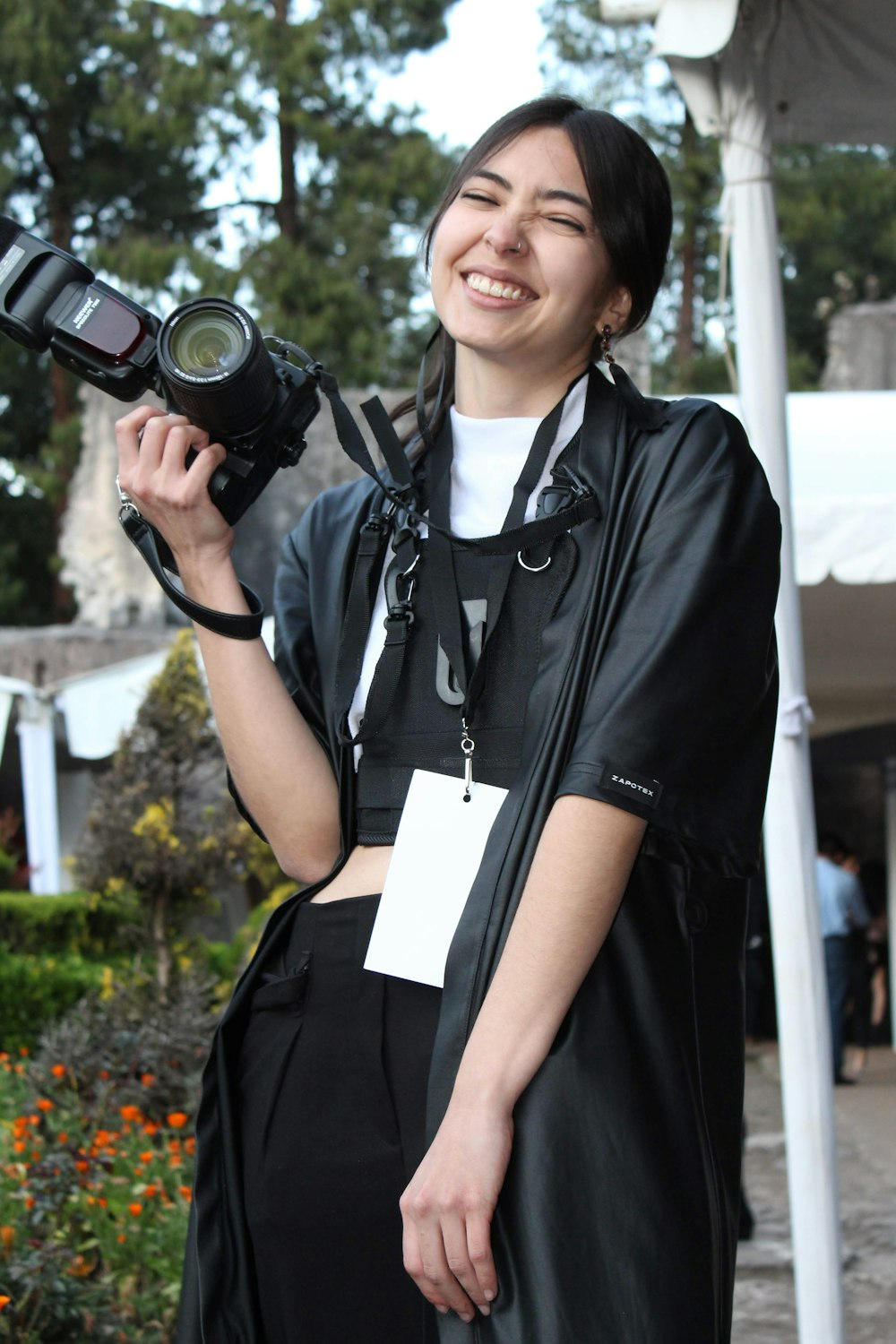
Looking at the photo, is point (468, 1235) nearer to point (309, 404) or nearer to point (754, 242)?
point (309, 404)

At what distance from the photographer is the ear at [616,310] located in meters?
1.63

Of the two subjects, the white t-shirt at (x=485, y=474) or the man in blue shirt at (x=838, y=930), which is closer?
the white t-shirt at (x=485, y=474)

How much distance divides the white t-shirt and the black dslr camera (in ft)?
0.57

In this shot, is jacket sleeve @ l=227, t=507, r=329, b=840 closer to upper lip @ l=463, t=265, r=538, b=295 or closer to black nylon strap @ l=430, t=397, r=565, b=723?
black nylon strap @ l=430, t=397, r=565, b=723

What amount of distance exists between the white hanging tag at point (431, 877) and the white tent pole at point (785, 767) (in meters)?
1.65

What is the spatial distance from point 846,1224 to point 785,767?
3.07 meters

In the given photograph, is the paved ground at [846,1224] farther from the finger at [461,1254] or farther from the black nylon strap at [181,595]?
the black nylon strap at [181,595]

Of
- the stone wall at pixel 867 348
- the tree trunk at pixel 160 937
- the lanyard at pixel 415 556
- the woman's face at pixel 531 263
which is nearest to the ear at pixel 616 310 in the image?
the woman's face at pixel 531 263

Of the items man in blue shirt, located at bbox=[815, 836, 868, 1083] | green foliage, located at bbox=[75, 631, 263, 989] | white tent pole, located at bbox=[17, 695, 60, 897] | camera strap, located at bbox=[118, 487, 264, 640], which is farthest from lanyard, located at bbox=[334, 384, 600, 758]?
white tent pole, located at bbox=[17, 695, 60, 897]

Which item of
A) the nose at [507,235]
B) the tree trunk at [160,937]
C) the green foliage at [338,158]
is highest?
the green foliage at [338,158]

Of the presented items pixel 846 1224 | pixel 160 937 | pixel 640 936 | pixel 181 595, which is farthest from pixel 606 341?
pixel 160 937

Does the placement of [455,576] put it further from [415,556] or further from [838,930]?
[838,930]

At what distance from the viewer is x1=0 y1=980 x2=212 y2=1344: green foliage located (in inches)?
121

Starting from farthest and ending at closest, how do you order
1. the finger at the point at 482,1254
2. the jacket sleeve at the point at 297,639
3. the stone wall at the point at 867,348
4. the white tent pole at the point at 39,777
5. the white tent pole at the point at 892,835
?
the stone wall at the point at 867,348, the white tent pole at the point at 892,835, the white tent pole at the point at 39,777, the jacket sleeve at the point at 297,639, the finger at the point at 482,1254
